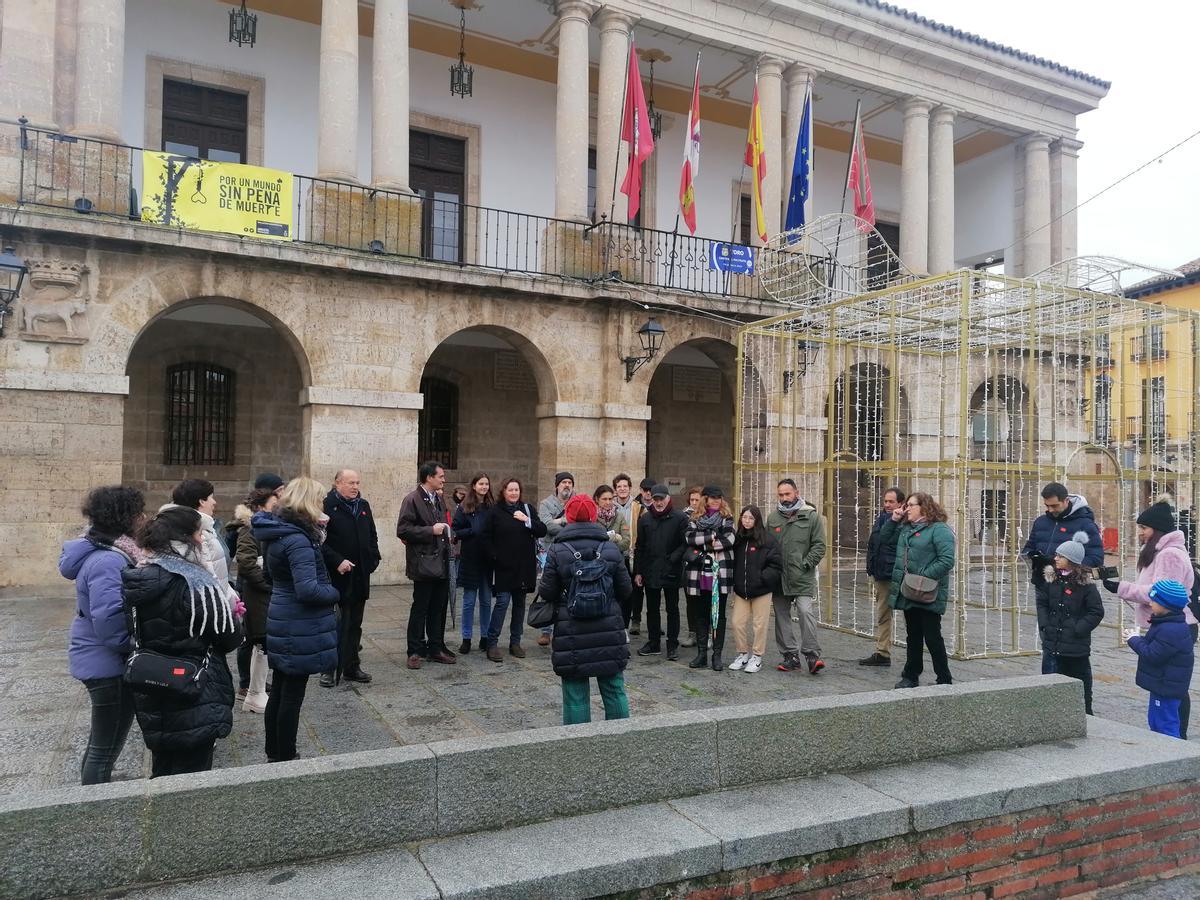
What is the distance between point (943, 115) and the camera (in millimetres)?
17844

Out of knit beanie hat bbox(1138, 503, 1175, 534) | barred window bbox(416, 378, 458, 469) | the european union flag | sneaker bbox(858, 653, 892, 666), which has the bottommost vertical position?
sneaker bbox(858, 653, 892, 666)

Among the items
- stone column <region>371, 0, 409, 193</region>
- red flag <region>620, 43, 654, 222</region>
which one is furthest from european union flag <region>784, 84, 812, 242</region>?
stone column <region>371, 0, 409, 193</region>

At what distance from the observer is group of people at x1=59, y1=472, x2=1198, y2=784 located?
12.5 feet

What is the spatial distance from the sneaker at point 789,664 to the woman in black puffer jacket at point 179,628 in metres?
5.45

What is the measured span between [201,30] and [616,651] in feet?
45.0

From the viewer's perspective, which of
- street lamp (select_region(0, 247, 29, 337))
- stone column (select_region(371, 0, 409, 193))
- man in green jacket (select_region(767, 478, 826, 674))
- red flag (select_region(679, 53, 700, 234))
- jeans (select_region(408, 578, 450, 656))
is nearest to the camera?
jeans (select_region(408, 578, 450, 656))

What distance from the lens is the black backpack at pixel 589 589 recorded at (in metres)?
4.91

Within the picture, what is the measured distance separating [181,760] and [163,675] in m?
0.44

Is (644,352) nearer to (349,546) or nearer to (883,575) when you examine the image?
(883,575)

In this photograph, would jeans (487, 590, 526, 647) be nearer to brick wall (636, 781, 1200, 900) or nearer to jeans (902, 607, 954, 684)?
jeans (902, 607, 954, 684)

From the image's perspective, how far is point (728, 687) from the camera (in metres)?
7.30

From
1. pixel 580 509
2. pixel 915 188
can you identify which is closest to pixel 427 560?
pixel 580 509

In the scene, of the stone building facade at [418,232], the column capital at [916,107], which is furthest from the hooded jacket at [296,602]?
the column capital at [916,107]

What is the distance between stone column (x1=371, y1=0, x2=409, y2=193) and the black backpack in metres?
9.47
